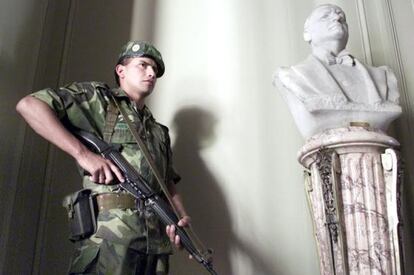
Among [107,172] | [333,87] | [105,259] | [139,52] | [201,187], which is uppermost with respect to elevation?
[139,52]

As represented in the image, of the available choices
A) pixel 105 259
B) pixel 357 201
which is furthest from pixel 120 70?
pixel 357 201

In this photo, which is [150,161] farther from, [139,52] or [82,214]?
[139,52]

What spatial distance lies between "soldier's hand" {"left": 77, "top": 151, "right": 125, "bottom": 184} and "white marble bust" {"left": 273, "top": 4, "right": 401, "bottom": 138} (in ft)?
2.68

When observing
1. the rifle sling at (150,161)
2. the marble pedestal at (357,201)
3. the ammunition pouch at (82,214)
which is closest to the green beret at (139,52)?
the rifle sling at (150,161)

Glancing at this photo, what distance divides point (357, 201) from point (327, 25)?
0.77m

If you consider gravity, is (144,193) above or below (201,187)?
below

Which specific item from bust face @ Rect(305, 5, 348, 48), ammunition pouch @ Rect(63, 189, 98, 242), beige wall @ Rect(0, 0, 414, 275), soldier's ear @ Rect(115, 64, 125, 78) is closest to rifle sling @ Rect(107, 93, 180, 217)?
ammunition pouch @ Rect(63, 189, 98, 242)

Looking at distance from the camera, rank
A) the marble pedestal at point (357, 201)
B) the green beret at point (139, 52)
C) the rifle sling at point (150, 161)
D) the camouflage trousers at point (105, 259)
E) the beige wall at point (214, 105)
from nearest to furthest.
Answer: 1. the camouflage trousers at point (105, 259)
2. the rifle sling at point (150, 161)
3. the marble pedestal at point (357, 201)
4. the green beret at point (139, 52)
5. the beige wall at point (214, 105)

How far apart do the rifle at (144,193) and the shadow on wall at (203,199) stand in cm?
75

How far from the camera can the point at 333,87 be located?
2061 millimetres

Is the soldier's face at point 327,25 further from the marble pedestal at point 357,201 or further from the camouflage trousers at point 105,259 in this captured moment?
the camouflage trousers at point 105,259

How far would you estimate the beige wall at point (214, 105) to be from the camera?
7.21 ft

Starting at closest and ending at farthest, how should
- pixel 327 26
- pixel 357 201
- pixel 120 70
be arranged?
pixel 357 201
pixel 120 70
pixel 327 26

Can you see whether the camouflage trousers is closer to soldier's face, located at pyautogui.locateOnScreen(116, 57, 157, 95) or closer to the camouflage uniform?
the camouflage uniform
